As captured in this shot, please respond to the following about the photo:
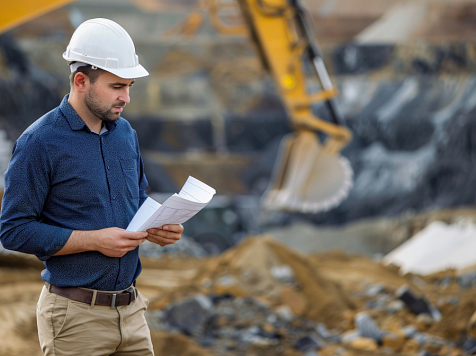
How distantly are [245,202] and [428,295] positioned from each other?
3.17 metres

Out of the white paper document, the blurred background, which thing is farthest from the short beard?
the blurred background

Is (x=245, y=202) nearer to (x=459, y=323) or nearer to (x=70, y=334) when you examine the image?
(x=459, y=323)

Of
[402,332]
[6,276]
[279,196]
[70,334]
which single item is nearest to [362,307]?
[402,332]

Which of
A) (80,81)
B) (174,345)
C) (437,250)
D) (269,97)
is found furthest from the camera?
(269,97)

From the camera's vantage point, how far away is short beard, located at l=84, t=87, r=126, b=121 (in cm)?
167

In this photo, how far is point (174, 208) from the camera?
1.65m

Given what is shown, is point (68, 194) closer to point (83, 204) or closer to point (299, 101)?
point (83, 204)

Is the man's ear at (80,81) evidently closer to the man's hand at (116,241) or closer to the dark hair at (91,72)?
the dark hair at (91,72)

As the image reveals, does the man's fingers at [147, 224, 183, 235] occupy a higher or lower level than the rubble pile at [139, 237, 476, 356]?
higher

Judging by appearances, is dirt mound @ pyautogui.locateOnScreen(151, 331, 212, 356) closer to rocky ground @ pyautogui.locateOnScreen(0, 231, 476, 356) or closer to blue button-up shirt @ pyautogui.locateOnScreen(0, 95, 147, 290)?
rocky ground @ pyautogui.locateOnScreen(0, 231, 476, 356)

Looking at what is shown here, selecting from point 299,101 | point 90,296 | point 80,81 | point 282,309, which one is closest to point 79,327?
point 90,296

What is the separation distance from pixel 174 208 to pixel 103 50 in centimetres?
52

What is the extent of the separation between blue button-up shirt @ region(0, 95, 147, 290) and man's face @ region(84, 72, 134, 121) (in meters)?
0.07

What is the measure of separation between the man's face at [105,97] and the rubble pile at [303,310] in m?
3.20
